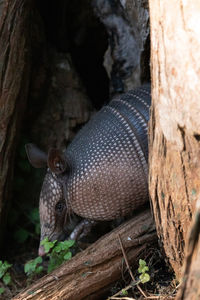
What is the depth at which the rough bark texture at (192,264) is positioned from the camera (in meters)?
1.70

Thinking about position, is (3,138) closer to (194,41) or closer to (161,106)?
(161,106)

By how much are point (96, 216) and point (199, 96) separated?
1.70 metres

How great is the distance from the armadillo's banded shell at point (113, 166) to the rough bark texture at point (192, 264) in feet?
4.72

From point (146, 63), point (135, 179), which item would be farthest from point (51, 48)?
point (135, 179)

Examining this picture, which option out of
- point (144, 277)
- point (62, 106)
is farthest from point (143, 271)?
point (62, 106)

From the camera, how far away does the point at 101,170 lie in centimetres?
320

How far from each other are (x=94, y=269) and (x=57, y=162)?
3.01 feet

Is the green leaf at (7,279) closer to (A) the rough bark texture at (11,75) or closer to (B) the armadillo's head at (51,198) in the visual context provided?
(B) the armadillo's head at (51,198)

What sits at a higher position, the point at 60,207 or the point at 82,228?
the point at 60,207

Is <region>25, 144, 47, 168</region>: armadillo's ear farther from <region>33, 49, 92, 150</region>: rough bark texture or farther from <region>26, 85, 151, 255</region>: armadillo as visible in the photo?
<region>33, 49, 92, 150</region>: rough bark texture

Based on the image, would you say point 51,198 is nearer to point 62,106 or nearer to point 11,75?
point 11,75

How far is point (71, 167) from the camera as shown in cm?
338

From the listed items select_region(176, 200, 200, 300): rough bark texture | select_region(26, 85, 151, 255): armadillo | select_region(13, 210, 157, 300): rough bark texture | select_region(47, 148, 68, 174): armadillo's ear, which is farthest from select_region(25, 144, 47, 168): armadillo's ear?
select_region(176, 200, 200, 300): rough bark texture

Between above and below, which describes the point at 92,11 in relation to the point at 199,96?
above
